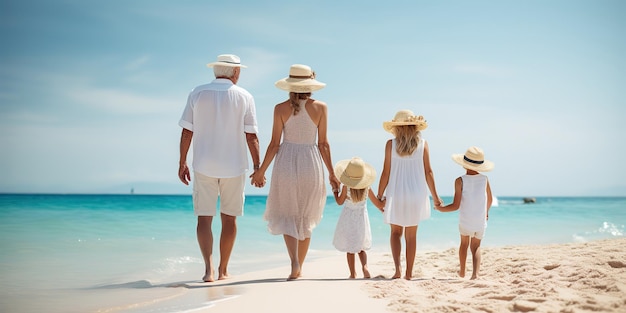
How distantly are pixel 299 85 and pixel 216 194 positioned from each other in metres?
1.45

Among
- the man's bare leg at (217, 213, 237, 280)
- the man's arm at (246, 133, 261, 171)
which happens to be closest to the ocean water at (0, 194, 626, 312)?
the man's bare leg at (217, 213, 237, 280)

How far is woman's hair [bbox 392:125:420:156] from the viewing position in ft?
18.4

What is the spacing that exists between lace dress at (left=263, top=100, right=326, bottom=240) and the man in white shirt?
31cm

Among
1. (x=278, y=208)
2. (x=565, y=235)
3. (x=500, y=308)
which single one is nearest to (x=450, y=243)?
(x=565, y=235)

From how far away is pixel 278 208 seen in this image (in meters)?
5.64

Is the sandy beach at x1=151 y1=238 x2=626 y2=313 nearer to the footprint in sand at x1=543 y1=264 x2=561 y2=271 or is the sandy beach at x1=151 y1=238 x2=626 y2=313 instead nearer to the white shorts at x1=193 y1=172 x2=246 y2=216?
the footprint in sand at x1=543 y1=264 x2=561 y2=271

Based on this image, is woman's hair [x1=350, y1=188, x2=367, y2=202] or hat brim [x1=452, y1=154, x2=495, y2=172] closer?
hat brim [x1=452, y1=154, x2=495, y2=172]

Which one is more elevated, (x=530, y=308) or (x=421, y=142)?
(x=421, y=142)

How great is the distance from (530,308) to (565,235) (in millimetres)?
11687

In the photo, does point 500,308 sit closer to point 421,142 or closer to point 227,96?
point 421,142

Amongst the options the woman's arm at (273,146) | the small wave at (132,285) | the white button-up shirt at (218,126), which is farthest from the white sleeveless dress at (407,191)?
the small wave at (132,285)

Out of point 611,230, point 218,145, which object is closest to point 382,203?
point 218,145

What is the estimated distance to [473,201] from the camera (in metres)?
5.73

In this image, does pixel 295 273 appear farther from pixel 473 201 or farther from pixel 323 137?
pixel 473 201
